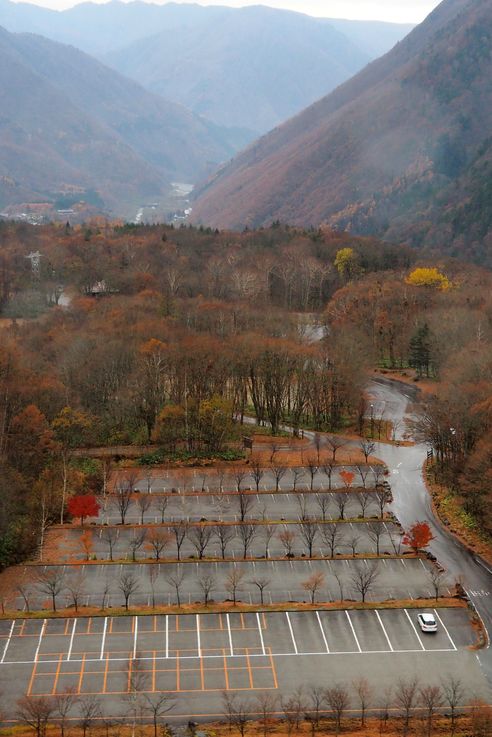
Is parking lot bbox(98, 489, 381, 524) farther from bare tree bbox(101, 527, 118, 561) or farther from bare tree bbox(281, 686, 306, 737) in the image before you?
bare tree bbox(281, 686, 306, 737)

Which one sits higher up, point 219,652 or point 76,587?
point 76,587

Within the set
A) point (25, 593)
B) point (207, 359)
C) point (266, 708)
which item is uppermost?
point (207, 359)

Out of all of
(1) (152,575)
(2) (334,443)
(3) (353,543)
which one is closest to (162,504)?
(1) (152,575)

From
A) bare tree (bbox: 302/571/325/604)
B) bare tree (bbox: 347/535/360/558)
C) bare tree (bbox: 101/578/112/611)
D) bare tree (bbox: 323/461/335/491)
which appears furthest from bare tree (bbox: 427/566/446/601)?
bare tree (bbox: 101/578/112/611)

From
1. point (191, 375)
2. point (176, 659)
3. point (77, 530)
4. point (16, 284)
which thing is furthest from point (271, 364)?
point (16, 284)

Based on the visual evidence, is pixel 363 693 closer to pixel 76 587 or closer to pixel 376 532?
pixel 376 532

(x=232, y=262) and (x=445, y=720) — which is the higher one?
(x=232, y=262)

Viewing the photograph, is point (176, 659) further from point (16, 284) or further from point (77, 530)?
point (16, 284)
